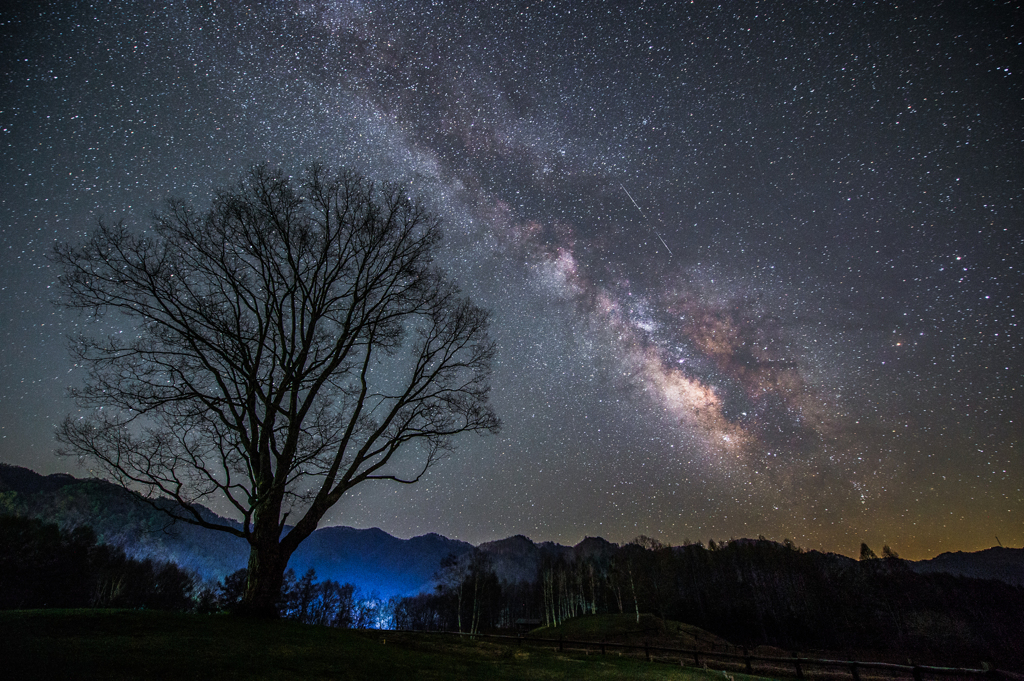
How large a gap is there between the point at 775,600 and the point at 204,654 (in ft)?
332

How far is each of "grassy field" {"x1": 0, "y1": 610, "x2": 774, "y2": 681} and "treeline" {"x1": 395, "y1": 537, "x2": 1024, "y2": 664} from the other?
73644mm

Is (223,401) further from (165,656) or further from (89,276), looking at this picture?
(165,656)

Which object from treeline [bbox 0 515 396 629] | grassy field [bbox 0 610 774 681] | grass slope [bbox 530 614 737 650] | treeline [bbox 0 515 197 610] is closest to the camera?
grassy field [bbox 0 610 774 681]

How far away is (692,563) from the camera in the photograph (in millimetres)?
92562

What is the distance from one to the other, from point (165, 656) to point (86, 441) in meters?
7.77

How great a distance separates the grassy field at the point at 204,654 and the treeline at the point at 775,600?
73644mm

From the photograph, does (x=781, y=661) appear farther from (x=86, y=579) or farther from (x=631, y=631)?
(x=86, y=579)

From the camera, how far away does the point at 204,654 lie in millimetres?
6562

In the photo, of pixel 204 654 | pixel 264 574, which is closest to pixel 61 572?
pixel 264 574

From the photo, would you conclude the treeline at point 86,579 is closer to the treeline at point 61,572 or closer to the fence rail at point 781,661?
the treeline at point 61,572

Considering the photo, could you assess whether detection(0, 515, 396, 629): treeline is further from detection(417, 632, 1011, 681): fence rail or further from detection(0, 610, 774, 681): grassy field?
detection(0, 610, 774, 681): grassy field

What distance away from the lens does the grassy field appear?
5.34 m

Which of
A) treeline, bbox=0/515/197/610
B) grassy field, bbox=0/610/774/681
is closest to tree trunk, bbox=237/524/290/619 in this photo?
grassy field, bbox=0/610/774/681

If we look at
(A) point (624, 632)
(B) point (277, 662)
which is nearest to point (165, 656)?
(B) point (277, 662)
